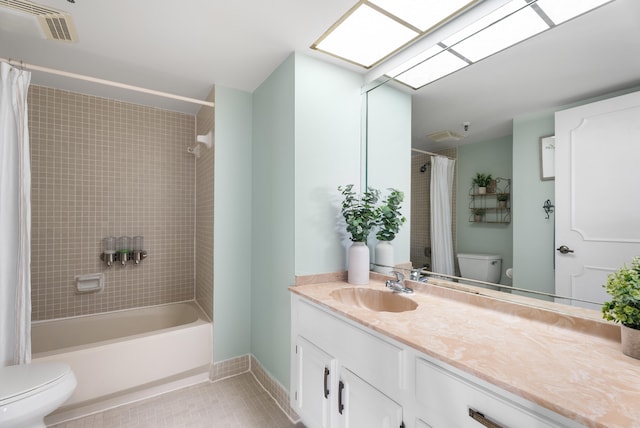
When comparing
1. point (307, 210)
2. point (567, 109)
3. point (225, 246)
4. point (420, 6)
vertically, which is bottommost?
point (225, 246)

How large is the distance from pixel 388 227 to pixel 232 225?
1266 mm

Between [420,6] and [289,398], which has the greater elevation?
[420,6]

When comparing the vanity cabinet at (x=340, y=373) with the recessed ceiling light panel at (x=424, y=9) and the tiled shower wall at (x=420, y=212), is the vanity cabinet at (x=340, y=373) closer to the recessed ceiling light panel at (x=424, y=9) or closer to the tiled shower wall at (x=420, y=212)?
the tiled shower wall at (x=420, y=212)

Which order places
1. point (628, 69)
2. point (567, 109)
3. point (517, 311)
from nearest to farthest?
1. point (628, 69)
2. point (567, 109)
3. point (517, 311)

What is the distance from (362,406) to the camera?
46.4 inches

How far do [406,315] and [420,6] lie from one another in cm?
145

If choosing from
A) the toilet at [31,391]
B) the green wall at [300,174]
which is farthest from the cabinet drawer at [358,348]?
the toilet at [31,391]

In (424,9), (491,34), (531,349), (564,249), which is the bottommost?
(531,349)

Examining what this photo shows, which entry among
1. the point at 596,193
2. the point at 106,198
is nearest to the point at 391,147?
the point at 596,193

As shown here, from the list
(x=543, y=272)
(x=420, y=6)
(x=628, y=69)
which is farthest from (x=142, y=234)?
(x=628, y=69)

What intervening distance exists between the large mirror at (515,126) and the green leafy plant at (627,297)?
0.63 feet

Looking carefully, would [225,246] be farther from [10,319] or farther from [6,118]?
[6,118]

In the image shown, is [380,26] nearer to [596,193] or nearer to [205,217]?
[596,193]

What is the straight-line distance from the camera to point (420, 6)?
1.38 metres
